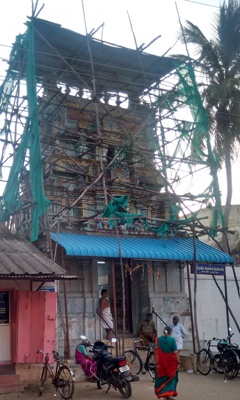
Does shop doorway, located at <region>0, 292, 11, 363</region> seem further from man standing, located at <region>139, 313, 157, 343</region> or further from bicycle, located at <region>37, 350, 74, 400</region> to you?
man standing, located at <region>139, 313, 157, 343</region>

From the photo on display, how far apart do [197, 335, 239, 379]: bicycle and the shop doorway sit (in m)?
5.26

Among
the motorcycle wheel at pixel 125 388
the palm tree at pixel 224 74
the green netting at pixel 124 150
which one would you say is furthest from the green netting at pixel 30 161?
the palm tree at pixel 224 74

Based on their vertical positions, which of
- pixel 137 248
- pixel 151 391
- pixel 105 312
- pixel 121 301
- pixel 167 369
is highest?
pixel 137 248

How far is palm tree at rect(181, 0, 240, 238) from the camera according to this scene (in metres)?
21.6

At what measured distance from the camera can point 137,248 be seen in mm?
14906

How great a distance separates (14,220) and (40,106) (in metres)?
4.90

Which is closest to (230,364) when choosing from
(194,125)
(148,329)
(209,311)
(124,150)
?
(148,329)

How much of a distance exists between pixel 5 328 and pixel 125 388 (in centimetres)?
344

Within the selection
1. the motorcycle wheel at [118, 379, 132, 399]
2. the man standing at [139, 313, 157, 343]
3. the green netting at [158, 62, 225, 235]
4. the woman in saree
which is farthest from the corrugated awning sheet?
the green netting at [158, 62, 225, 235]

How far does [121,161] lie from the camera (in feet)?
60.2

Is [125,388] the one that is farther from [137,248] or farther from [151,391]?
[137,248]

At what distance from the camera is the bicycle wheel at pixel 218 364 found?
12.8 m

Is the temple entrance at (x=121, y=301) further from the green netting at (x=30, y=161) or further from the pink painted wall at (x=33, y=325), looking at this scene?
the pink painted wall at (x=33, y=325)

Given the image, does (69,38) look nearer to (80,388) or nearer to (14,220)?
(14,220)
